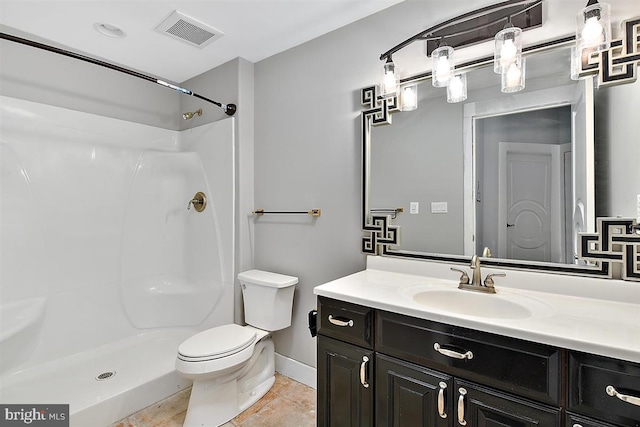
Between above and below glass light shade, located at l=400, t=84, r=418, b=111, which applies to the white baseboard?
below

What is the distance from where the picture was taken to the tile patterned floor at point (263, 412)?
6.12ft

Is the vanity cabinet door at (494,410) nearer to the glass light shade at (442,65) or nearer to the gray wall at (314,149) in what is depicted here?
the gray wall at (314,149)

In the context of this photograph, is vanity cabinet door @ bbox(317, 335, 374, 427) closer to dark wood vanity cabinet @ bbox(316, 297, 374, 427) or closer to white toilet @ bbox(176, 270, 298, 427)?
dark wood vanity cabinet @ bbox(316, 297, 374, 427)

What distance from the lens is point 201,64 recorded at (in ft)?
8.66

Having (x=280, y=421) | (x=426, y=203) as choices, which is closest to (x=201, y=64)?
(x=426, y=203)

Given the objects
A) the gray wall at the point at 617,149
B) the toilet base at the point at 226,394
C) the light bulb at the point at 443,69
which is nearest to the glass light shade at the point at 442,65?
the light bulb at the point at 443,69

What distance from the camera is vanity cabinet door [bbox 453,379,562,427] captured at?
3.23ft

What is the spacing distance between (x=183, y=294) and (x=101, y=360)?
704 mm

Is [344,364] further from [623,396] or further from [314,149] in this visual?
[314,149]

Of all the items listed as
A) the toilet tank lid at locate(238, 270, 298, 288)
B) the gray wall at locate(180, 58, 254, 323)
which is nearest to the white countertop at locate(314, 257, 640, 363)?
the toilet tank lid at locate(238, 270, 298, 288)

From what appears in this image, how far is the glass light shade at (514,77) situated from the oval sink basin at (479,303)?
92cm

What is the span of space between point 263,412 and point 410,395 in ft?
3.69

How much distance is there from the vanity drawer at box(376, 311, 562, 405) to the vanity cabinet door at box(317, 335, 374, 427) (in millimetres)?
127

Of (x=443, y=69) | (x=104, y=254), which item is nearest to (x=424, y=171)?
(x=443, y=69)
